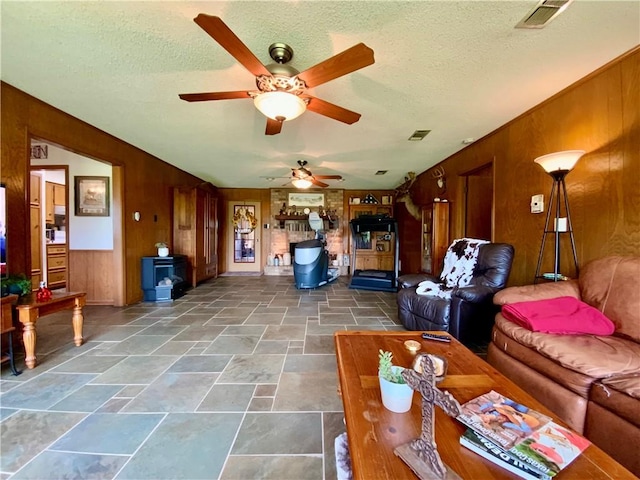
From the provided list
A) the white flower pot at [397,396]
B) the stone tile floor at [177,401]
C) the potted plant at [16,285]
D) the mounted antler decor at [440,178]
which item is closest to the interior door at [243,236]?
the stone tile floor at [177,401]

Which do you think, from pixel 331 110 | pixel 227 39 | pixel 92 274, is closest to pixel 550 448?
pixel 227 39

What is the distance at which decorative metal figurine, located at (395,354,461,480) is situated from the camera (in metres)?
0.69

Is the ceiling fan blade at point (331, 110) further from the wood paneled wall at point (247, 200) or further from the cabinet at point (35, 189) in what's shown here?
the cabinet at point (35, 189)

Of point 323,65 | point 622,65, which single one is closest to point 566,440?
point 323,65

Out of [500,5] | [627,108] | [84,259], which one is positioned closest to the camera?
[500,5]

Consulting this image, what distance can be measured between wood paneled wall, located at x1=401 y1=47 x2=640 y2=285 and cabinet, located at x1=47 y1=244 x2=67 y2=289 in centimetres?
753

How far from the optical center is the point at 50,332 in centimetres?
291

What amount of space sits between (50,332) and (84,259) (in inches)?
54.4

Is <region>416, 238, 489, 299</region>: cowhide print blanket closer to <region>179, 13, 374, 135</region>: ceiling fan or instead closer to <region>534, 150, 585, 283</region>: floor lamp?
<region>534, 150, 585, 283</region>: floor lamp

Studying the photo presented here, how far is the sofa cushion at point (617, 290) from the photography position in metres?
1.58

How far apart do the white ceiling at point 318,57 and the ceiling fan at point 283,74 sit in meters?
0.21

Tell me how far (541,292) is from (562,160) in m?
1.07

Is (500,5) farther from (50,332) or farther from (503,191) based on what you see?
(50,332)

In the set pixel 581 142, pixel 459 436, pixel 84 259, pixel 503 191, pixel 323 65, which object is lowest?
pixel 459 436
